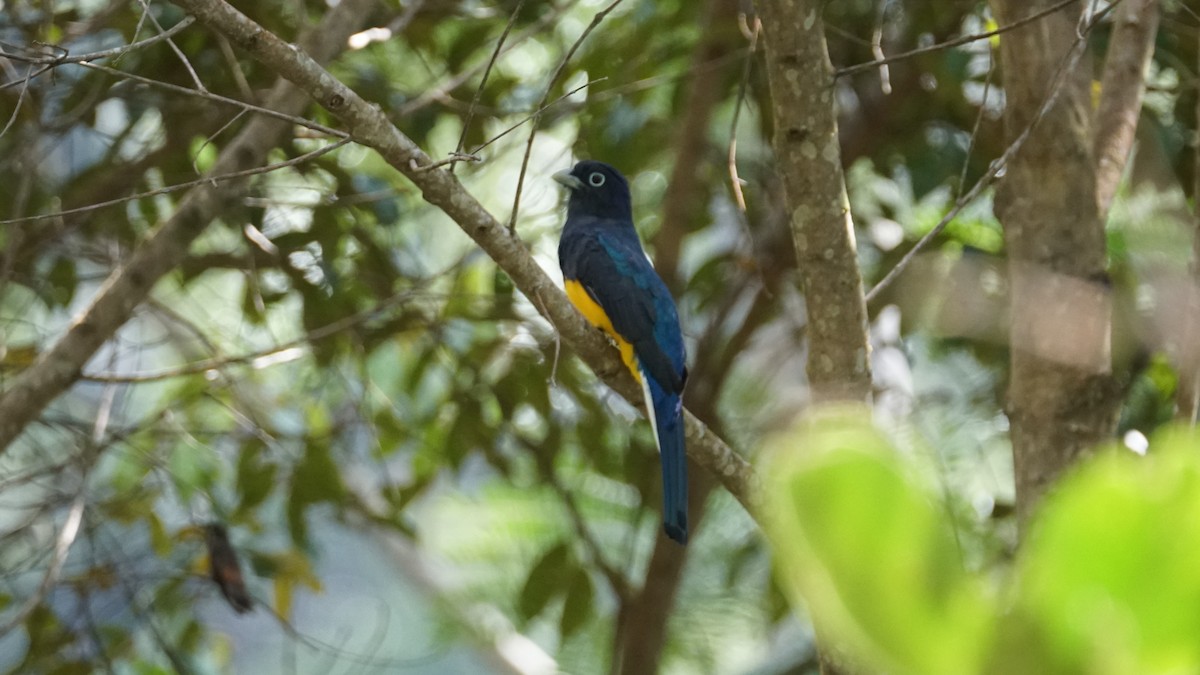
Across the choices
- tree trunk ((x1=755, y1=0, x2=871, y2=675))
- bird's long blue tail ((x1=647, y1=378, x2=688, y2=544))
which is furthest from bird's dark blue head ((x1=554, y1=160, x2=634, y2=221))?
tree trunk ((x1=755, y1=0, x2=871, y2=675))

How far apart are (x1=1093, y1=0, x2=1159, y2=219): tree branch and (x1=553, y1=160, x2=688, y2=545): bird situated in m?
1.33

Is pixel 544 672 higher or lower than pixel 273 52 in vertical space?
lower

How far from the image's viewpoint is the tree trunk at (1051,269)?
3090 millimetres

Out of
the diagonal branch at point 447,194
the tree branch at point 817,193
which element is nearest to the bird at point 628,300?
the diagonal branch at point 447,194

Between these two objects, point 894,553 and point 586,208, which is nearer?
point 894,553

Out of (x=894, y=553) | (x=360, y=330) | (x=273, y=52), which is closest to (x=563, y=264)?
(x=360, y=330)

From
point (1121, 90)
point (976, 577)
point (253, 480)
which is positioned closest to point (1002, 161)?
point (1121, 90)

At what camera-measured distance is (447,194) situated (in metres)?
2.47

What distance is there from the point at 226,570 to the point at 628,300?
1570 millimetres

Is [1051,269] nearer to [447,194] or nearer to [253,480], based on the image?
[447,194]

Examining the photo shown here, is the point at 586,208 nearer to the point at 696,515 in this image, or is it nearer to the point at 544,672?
the point at 696,515

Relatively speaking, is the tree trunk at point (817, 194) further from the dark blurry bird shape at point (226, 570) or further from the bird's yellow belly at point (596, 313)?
the dark blurry bird shape at point (226, 570)

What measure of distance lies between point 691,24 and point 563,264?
1.18 m

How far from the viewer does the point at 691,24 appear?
506cm
